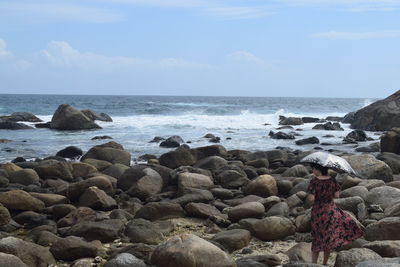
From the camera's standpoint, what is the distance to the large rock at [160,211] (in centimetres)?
901

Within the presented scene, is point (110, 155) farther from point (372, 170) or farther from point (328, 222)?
point (328, 222)

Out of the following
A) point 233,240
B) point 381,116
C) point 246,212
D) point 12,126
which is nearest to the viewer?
point 233,240

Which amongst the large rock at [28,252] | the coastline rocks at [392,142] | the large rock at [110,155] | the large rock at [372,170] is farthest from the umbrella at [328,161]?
the coastline rocks at [392,142]

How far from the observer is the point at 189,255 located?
619 centimetres

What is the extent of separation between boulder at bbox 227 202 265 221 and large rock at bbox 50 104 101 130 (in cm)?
2376

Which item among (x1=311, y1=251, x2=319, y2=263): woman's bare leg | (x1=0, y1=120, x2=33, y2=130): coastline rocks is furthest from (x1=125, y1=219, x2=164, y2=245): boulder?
(x1=0, y1=120, x2=33, y2=130): coastline rocks

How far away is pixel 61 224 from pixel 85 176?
13.0ft

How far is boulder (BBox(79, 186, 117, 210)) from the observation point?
983 cm

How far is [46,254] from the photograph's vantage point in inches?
267

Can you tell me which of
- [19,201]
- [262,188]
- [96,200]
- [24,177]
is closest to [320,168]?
[262,188]

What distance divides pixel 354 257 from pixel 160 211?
391cm

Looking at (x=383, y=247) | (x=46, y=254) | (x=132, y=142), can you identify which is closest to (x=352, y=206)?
(x=383, y=247)

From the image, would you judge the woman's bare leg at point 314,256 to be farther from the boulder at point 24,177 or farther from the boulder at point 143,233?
the boulder at point 24,177

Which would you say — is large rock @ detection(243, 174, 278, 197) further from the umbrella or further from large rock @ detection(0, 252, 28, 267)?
large rock @ detection(0, 252, 28, 267)
